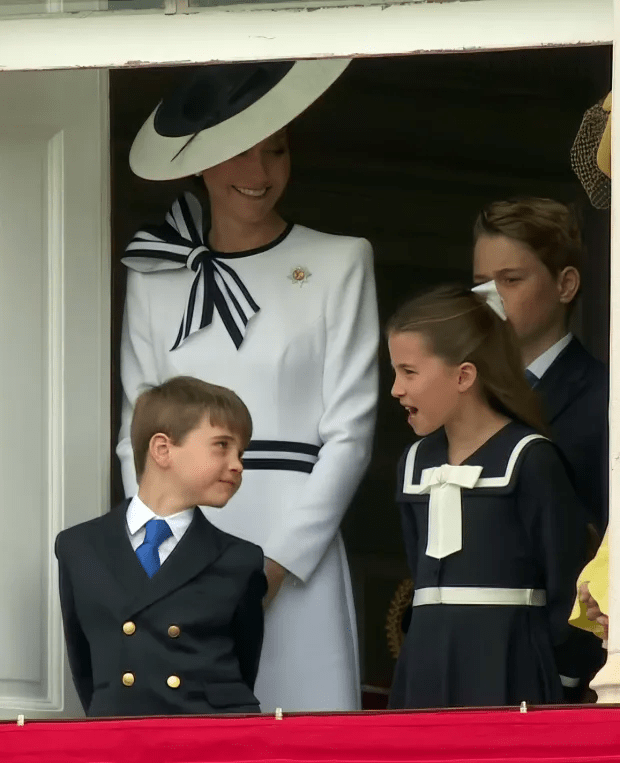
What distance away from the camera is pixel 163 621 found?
505cm

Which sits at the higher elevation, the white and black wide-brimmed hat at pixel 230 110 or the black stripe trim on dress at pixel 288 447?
the white and black wide-brimmed hat at pixel 230 110

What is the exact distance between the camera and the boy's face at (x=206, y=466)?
5168mm

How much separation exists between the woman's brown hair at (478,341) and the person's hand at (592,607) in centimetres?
70

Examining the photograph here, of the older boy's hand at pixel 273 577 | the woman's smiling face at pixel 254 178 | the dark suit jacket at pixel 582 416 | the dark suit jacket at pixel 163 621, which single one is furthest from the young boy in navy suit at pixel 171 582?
the dark suit jacket at pixel 582 416

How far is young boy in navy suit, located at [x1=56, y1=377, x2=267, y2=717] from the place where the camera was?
16.4 feet

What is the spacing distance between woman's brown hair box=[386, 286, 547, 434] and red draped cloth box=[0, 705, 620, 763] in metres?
1.07

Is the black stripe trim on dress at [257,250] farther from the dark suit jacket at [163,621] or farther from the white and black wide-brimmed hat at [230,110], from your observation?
the dark suit jacket at [163,621]

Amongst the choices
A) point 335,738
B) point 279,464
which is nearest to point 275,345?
point 279,464

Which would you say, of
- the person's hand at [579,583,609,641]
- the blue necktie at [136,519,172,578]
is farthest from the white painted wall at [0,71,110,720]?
the person's hand at [579,583,609,641]

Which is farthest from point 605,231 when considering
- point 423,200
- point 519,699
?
point 519,699

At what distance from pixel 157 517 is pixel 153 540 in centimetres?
5

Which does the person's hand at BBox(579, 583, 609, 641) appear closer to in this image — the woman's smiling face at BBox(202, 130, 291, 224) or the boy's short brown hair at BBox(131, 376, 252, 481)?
the boy's short brown hair at BBox(131, 376, 252, 481)

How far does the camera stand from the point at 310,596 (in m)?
5.40

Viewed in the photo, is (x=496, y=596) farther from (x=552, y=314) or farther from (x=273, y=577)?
(x=552, y=314)
